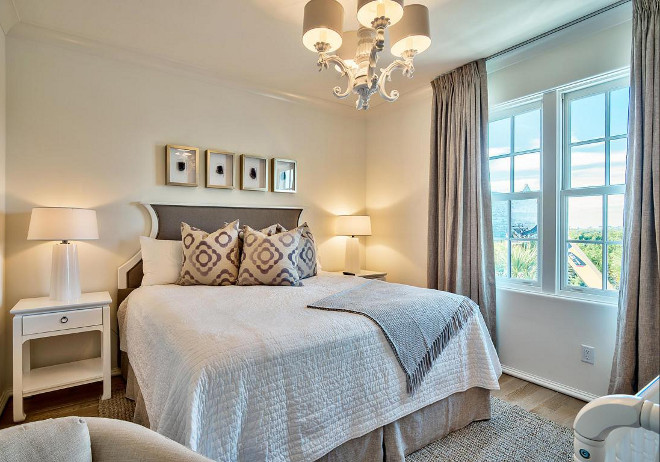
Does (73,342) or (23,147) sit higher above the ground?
(23,147)

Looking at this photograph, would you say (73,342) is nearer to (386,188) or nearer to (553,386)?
(386,188)

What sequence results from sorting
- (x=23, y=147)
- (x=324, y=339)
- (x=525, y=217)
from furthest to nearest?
(x=525, y=217), (x=23, y=147), (x=324, y=339)

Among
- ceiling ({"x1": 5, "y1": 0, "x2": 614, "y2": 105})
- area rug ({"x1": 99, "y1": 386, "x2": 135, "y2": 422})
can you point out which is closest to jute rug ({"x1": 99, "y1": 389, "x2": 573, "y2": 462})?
area rug ({"x1": 99, "y1": 386, "x2": 135, "y2": 422})

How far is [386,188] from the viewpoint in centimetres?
412

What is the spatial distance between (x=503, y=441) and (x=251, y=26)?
3085 millimetres

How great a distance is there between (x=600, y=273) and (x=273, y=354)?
96.9 inches

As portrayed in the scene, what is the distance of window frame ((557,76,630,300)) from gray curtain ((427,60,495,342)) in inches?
19.9

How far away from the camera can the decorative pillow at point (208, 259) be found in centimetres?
264

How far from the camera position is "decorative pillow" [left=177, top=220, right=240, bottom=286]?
104 inches

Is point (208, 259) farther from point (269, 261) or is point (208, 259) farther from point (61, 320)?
point (61, 320)

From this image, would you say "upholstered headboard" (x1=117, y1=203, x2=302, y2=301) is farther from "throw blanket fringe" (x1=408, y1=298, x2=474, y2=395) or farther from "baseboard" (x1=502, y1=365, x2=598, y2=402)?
"baseboard" (x1=502, y1=365, x2=598, y2=402)

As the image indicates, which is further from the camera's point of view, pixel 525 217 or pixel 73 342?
pixel 525 217

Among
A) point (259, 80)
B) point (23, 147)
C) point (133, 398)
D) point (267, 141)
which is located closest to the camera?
point (133, 398)

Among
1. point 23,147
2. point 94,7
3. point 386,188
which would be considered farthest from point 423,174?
point 23,147
